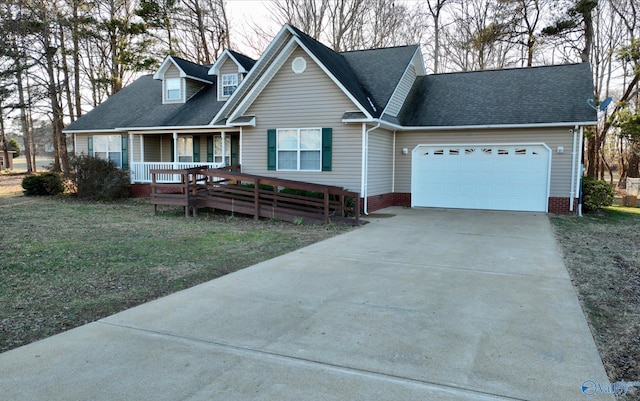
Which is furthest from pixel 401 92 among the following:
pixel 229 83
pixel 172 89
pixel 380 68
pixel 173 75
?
pixel 172 89

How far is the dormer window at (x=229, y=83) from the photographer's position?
18344 mm

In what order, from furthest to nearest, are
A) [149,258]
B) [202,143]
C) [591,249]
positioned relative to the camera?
1. [202,143]
2. [591,249]
3. [149,258]

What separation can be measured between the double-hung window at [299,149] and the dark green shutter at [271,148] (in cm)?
13

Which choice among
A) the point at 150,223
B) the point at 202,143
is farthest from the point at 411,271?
the point at 202,143

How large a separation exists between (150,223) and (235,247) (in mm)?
4165

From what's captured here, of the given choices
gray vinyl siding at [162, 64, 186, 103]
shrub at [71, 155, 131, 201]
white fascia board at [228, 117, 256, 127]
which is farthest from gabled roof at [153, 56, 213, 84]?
white fascia board at [228, 117, 256, 127]

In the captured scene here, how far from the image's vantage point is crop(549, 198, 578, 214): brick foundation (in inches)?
536

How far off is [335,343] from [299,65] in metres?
11.2

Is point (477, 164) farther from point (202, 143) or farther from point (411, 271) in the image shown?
point (202, 143)

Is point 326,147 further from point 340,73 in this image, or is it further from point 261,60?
point 261,60

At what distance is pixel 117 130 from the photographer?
1880cm

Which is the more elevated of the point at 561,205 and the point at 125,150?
the point at 125,150

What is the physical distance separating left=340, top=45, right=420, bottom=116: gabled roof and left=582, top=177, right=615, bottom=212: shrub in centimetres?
698

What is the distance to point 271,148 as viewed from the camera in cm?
1454
